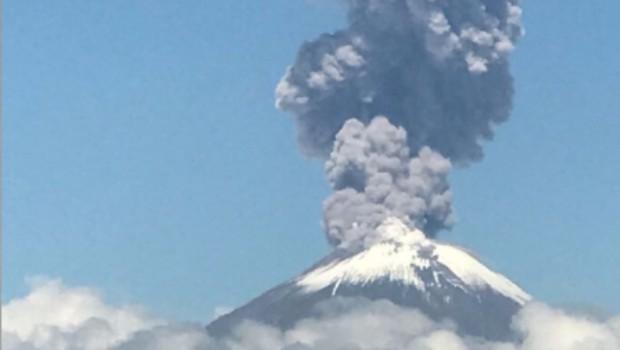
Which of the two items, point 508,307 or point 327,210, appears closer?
point 327,210

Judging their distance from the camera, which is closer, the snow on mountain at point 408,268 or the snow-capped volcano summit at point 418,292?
the snow on mountain at point 408,268

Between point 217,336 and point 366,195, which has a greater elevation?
point 217,336

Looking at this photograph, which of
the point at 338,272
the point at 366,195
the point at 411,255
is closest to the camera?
the point at 366,195

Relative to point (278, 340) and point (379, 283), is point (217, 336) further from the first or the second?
point (379, 283)

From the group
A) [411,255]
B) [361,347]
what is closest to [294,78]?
[411,255]

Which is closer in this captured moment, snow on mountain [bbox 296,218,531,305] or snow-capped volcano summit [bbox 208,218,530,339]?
snow on mountain [bbox 296,218,531,305]

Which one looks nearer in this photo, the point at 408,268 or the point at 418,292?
the point at 408,268

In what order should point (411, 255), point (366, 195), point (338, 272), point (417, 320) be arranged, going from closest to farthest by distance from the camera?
point (366, 195), point (411, 255), point (338, 272), point (417, 320)
